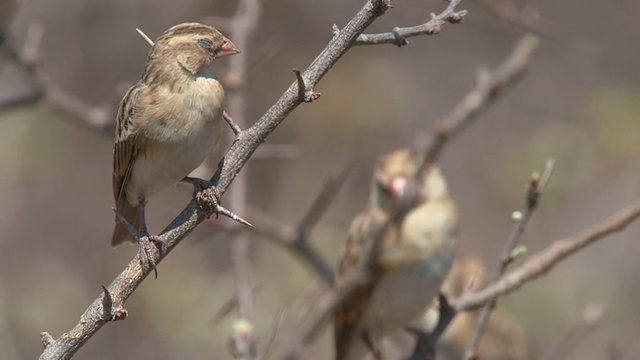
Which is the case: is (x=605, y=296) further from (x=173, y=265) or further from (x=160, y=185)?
(x=160, y=185)

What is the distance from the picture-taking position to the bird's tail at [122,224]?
13.7 ft

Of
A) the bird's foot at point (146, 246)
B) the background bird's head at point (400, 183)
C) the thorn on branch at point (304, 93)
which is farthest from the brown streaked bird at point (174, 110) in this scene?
the background bird's head at point (400, 183)

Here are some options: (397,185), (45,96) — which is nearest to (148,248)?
(45,96)

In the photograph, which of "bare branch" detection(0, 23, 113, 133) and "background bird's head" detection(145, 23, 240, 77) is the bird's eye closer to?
"background bird's head" detection(145, 23, 240, 77)

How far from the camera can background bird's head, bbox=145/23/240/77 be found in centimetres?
380

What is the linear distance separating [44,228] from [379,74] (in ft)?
11.3

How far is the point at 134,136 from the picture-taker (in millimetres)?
3883

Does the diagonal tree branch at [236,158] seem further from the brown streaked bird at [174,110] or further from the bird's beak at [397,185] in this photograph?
the bird's beak at [397,185]

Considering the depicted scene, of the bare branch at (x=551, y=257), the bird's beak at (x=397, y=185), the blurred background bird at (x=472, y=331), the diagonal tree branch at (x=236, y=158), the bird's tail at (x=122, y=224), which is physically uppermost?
the diagonal tree branch at (x=236, y=158)

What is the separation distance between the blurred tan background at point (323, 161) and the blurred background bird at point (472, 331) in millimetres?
240

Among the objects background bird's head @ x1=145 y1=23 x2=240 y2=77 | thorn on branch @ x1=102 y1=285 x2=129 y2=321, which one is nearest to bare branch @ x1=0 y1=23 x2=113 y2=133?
background bird's head @ x1=145 y1=23 x2=240 y2=77

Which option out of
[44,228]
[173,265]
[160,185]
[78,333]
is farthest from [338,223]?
[78,333]

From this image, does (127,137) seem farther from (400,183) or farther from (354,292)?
(400,183)

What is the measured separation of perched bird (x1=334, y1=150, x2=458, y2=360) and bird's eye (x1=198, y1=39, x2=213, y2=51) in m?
2.14
